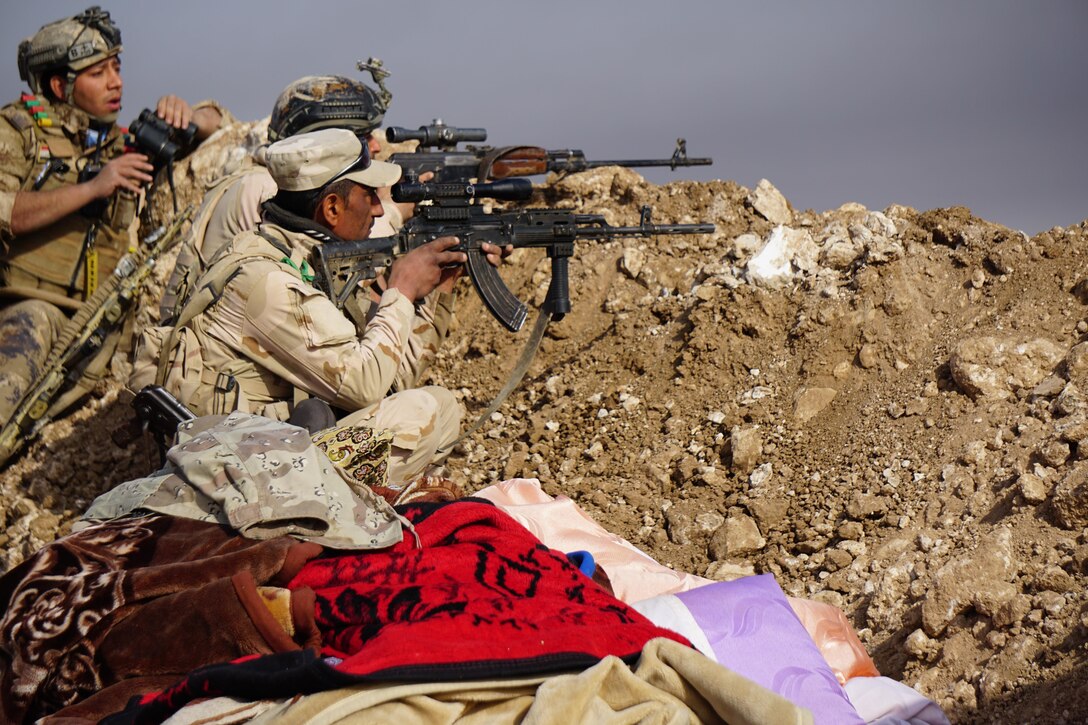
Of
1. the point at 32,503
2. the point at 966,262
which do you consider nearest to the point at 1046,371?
the point at 966,262

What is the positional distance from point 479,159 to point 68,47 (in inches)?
95.4

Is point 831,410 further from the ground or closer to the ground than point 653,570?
further from the ground

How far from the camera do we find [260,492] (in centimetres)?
270

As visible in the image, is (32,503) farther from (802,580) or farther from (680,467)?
(802,580)

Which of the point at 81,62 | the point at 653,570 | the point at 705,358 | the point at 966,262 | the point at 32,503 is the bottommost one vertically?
the point at 32,503

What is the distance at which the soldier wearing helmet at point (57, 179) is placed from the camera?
19.0ft

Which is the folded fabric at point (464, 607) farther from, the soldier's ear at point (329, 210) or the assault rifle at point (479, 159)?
the assault rifle at point (479, 159)

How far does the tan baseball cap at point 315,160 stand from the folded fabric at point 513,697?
7.21 ft

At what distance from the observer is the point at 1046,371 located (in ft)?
13.0

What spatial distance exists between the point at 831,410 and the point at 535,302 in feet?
6.12

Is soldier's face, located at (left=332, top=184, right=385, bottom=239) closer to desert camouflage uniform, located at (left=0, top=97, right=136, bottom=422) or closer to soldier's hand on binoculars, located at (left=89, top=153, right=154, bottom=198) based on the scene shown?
soldier's hand on binoculars, located at (left=89, top=153, right=154, bottom=198)

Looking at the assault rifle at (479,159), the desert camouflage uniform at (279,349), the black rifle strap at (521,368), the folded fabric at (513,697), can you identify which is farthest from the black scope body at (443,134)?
the folded fabric at (513,697)

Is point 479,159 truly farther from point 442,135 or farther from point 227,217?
point 227,217

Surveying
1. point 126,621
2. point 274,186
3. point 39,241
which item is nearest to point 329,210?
point 274,186
